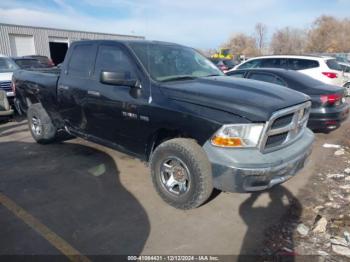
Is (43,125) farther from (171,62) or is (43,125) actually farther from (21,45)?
(21,45)

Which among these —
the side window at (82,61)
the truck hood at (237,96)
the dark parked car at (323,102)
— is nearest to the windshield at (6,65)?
the side window at (82,61)

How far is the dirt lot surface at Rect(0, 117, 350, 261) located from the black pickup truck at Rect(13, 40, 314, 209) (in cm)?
39

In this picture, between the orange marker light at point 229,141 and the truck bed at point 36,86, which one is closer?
the orange marker light at point 229,141

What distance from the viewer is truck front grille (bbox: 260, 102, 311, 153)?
3.12 m

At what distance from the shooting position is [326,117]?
5.82m

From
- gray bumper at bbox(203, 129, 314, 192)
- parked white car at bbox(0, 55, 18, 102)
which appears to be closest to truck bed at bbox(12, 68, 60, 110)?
parked white car at bbox(0, 55, 18, 102)

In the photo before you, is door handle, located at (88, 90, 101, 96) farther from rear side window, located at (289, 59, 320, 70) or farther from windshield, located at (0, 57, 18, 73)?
windshield, located at (0, 57, 18, 73)

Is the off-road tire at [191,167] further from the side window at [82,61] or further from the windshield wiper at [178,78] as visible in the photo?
the side window at [82,61]

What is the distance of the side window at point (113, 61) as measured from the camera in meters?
3.98

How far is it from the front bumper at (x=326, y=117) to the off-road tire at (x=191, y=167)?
3604 mm

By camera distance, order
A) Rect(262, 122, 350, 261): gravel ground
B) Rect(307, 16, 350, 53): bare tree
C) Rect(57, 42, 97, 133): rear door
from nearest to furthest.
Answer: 1. Rect(262, 122, 350, 261): gravel ground
2. Rect(57, 42, 97, 133): rear door
3. Rect(307, 16, 350, 53): bare tree

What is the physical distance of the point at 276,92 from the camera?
12.0 feet

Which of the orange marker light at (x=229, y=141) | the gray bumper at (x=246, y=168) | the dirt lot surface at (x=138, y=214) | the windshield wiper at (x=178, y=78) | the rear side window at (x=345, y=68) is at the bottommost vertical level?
the dirt lot surface at (x=138, y=214)

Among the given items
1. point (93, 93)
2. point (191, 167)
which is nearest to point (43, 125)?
point (93, 93)
